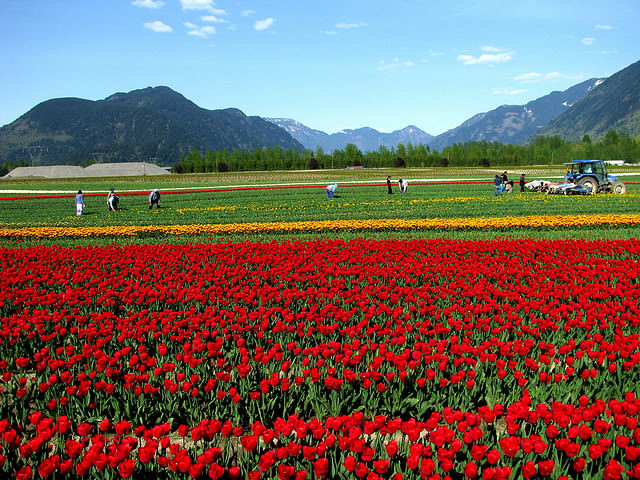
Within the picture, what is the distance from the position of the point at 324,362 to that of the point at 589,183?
3619 cm

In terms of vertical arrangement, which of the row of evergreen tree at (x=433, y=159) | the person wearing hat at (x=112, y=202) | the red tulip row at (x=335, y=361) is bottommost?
the red tulip row at (x=335, y=361)

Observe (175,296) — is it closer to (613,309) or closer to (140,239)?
(613,309)

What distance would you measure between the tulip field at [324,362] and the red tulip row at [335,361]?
0.11 feet

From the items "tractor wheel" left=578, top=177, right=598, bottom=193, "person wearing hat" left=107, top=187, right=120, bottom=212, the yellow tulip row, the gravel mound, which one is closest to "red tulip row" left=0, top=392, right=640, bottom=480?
the yellow tulip row

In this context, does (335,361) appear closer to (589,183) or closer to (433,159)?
(589,183)

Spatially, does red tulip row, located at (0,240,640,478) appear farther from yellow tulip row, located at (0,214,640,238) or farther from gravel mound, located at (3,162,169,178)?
gravel mound, located at (3,162,169,178)

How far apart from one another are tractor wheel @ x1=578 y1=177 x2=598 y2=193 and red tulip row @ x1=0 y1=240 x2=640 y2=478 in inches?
1029

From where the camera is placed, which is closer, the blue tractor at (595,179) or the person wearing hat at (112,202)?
the person wearing hat at (112,202)

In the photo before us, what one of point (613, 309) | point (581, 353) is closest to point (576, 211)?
point (613, 309)

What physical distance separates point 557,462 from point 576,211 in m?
24.5

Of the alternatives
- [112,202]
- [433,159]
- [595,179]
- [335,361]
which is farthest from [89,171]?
[335,361]

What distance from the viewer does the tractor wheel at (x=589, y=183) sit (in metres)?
35.6

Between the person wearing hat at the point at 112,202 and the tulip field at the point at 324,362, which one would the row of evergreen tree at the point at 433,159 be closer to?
the person wearing hat at the point at 112,202

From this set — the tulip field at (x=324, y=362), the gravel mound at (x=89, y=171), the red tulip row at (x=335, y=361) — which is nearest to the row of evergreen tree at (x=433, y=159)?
the gravel mound at (x=89, y=171)
